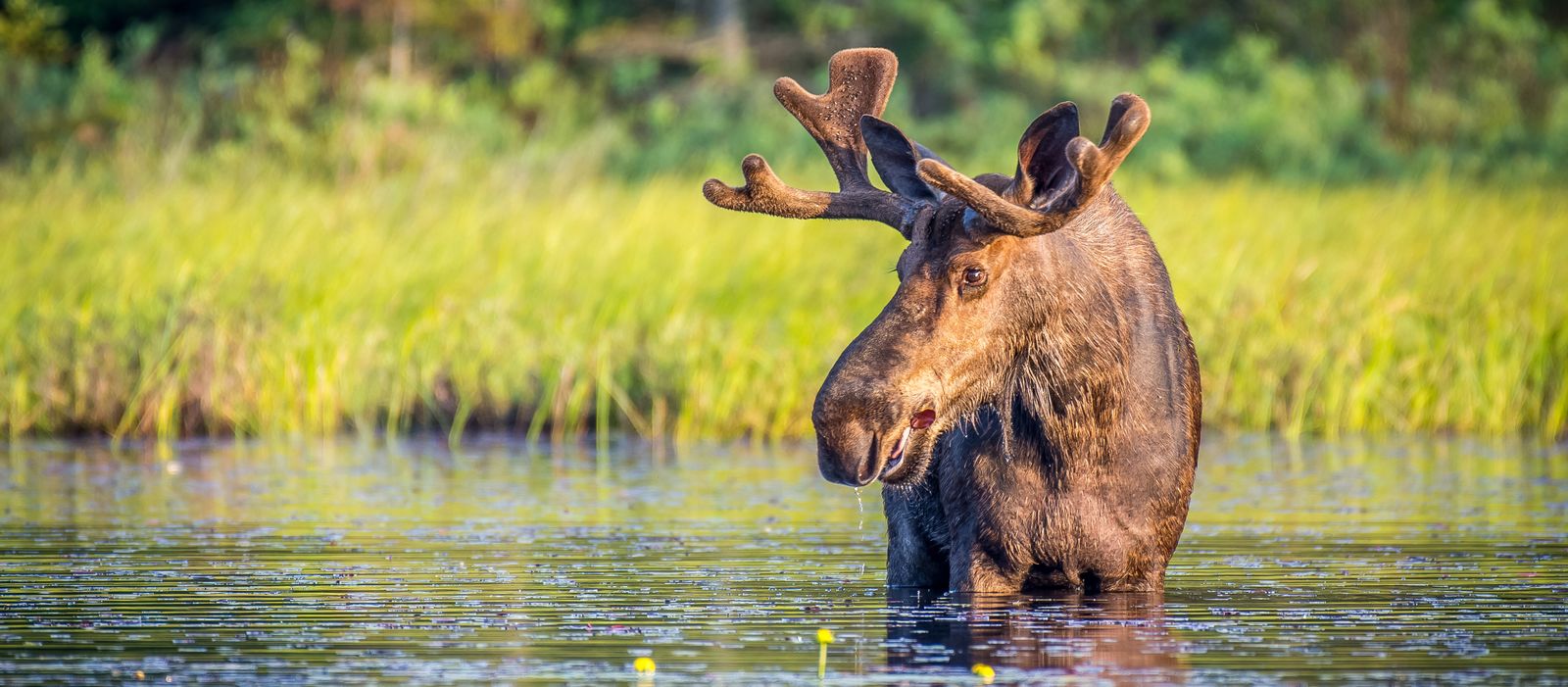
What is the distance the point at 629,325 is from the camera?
13.2 meters

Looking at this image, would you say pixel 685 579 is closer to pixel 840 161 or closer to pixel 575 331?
pixel 840 161

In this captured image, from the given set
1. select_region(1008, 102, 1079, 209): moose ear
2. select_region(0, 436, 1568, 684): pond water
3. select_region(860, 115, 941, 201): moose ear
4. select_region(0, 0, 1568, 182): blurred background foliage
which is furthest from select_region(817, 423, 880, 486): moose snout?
select_region(0, 0, 1568, 182): blurred background foliage

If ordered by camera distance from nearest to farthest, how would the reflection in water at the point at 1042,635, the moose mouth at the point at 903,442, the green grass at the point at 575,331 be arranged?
the reflection in water at the point at 1042,635 → the moose mouth at the point at 903,442 → the green grass at the point at 575,331

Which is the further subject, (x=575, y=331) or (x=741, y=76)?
(x=741, y=76)


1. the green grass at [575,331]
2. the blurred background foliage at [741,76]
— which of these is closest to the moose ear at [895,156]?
the green grass at [575,331]

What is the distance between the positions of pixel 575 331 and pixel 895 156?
6.58m

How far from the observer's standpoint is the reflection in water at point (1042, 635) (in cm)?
544

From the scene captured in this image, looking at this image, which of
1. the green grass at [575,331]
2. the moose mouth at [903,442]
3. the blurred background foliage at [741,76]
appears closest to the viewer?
the moose mouth at [903,442]

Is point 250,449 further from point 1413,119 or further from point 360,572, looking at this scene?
point 1413,119

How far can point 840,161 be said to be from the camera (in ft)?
23.2

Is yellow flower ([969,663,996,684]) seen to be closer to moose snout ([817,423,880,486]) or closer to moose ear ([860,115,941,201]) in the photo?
moose snout ([817,423,880,486])

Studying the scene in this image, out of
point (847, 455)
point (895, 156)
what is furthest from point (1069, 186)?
point (847, 455)

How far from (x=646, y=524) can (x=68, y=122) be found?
17575 millimetres

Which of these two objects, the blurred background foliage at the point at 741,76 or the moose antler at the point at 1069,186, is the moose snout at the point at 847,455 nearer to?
the moose antler at the point at 1069,186
